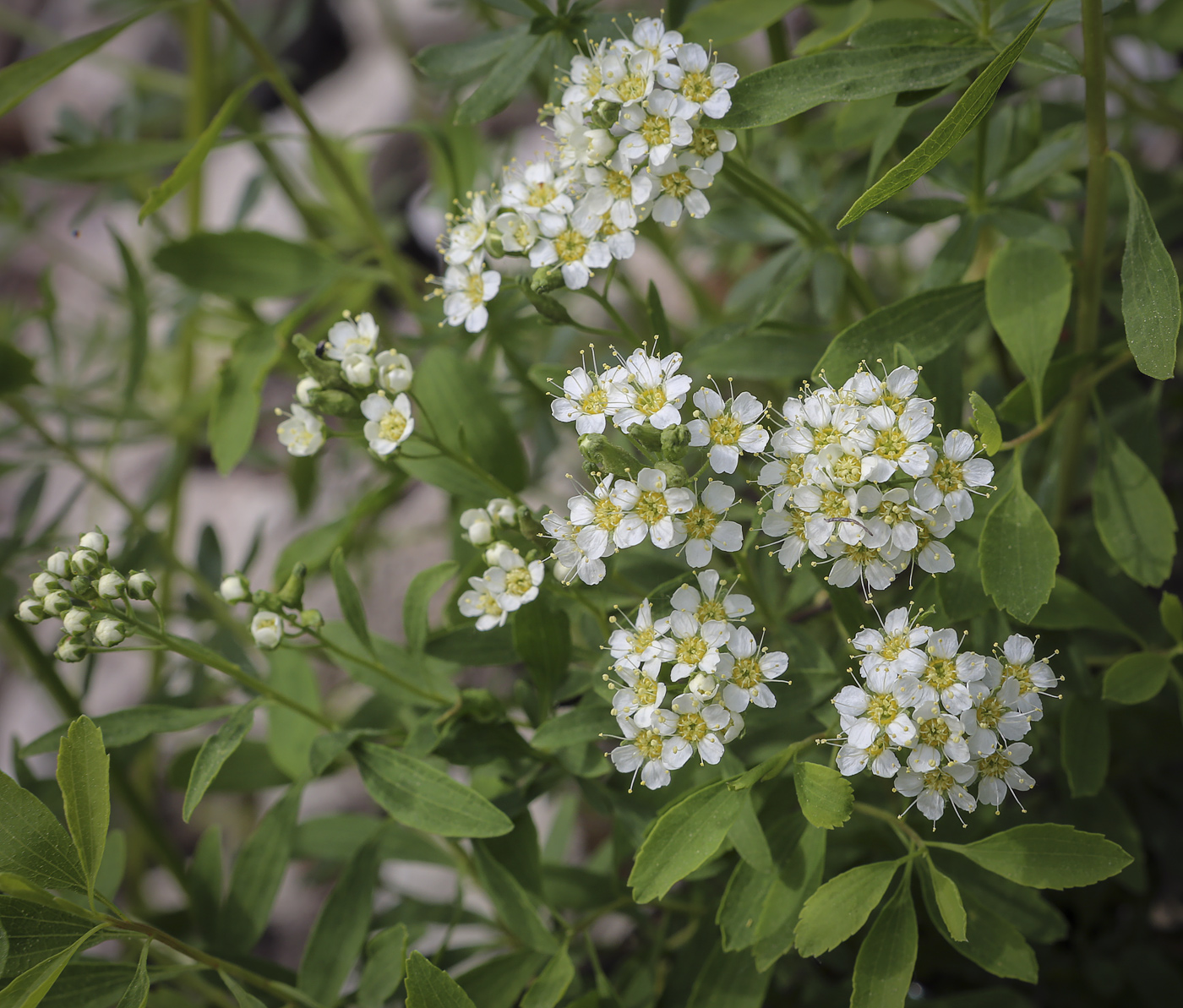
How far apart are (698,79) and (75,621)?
1.13 metres

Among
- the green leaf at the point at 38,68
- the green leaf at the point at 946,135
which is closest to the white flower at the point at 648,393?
the green leaf at the point at 946,135

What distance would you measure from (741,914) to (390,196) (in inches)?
112

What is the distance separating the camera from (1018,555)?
1.21m

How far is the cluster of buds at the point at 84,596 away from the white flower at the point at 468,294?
0.60m

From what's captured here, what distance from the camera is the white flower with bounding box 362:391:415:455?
1368 millimetres

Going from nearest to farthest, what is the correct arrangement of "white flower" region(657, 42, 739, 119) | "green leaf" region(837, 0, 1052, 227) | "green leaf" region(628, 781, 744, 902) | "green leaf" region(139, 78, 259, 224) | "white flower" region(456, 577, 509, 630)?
1. "green leaf" region(837, 0, 1052, 227)
2. "green leaf" region(628, 781, 744, 902)
3. "white flower" region(657, 42, 739, 119)
4. "white flower" region(456, 577, 509, 630)
5. "green leaf" region(139, 78, 259, 224)

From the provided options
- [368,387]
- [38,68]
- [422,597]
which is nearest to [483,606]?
[422,597]

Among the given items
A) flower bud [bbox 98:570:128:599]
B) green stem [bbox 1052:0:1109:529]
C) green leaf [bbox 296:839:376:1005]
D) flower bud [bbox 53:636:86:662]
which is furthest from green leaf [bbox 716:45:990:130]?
green leaf [bbox 296:839:376:1005]

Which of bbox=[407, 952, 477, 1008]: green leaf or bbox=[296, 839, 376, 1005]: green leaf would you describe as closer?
bbox=[407, 952, 477, 1008]: green leaf

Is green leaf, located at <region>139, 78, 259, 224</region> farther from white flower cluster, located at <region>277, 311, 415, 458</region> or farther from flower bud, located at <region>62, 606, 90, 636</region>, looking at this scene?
flower bud, located at <region>62, 606, 90, 636</region>

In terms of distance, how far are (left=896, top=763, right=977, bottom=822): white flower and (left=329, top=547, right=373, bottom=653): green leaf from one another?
2.57ft

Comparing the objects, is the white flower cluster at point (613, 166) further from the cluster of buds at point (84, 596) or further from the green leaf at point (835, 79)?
the cluster of buds at point (84, 596)

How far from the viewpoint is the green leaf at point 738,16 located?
1573 millimetres

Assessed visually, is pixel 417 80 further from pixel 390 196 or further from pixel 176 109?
pixel 176 109
